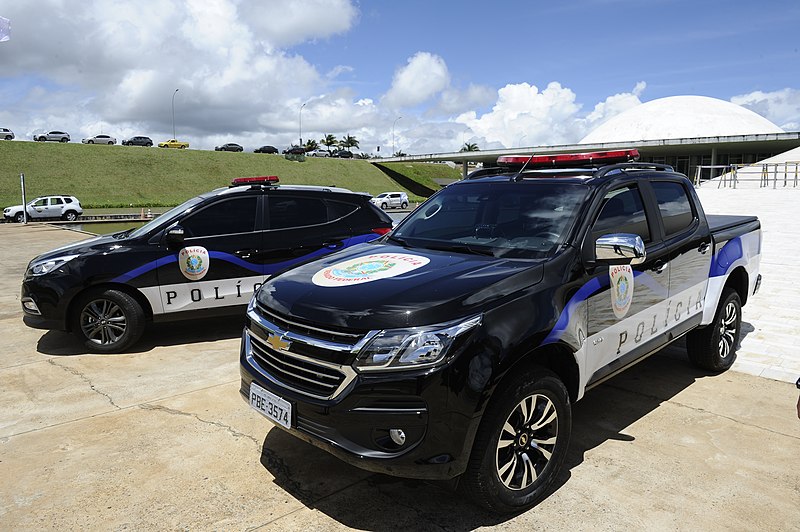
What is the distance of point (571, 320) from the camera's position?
327cm

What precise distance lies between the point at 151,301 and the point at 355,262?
336 centimetres

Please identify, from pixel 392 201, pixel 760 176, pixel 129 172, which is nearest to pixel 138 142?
pixel 129 172

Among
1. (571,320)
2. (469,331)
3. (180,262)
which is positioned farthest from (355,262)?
(180,262)

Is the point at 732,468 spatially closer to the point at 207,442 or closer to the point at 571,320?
the point at 571,320

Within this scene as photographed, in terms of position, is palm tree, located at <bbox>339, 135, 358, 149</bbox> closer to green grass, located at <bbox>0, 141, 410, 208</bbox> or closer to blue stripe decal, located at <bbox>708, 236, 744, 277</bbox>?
green grass, located at <bbox>0, 141, 410, 208</bbox>

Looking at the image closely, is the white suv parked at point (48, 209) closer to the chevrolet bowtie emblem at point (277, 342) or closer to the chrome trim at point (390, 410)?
the chevrolet bowtie emblem at point (277, 342)

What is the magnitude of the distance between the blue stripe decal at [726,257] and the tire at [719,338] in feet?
0.92

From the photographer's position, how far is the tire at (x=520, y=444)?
2.83 metres

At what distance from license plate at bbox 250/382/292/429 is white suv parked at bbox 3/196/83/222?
3099 centimetres

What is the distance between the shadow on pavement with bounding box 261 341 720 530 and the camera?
305 centimetres

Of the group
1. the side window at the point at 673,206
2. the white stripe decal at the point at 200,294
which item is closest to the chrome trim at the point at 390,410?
the side window at the point at 673,206

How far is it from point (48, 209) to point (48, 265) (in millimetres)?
27788

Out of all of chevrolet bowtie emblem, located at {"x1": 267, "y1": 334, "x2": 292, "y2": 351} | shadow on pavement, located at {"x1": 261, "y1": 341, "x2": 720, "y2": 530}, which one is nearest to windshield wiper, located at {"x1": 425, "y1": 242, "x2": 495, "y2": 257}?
chevrolet bowtie emblem, located at {"x1": 267, "y1": 334, "x2": 292, "y2": 351}

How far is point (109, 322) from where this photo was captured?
5926mm
